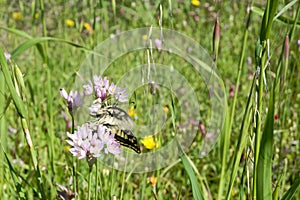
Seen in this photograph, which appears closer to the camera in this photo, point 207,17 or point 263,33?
point 263,33

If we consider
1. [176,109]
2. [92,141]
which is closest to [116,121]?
[92,141]

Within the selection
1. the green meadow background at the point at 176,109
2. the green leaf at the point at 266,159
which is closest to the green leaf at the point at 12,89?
the green meadow background at the point at 176,109

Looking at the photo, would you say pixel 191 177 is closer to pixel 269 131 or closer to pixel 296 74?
pixel 269 131

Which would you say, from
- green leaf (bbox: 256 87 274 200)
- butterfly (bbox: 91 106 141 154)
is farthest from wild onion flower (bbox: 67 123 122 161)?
green leaf (bbox: 256 87 274 200)

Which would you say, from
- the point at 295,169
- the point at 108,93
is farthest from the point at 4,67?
the point at 295,169

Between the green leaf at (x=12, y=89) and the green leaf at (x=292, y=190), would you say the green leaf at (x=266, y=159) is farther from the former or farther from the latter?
the green leaf at (x=12, y=89)
